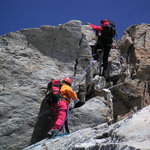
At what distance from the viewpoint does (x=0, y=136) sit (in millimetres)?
10250

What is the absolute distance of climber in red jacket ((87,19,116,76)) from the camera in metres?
13.5

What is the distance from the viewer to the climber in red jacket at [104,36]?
13480 millimetres

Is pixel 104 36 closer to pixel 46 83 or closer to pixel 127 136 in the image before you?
pixel 46 83

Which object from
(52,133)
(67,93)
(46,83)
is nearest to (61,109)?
(67,93)

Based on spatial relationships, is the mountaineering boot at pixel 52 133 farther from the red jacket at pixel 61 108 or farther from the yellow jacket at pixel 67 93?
the yellow jacket at pixel 67 93

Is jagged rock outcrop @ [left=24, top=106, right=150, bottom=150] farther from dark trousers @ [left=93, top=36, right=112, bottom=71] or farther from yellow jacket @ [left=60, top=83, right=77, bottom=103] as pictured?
dark trousers @ [left=93, top=36, right=112, bottom=71]

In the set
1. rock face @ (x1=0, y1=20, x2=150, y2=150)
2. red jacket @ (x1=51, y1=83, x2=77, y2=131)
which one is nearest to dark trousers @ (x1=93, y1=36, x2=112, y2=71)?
rock face @ (x1=0, y1=20, x2=150, y2=150)

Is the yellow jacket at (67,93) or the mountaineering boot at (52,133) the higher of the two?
the yellow jacket at (67,93)

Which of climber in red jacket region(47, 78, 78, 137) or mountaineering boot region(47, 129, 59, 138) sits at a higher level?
climber in red jacket region(47, 78, 78, 137)

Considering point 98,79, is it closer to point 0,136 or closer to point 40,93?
point 40,93

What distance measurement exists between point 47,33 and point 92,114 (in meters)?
4.67

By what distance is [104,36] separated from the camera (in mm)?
13672

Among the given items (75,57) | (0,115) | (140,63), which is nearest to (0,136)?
(0,115)

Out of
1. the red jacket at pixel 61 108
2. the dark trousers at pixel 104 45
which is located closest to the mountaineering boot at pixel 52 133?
the red jacket at pixel 61 108
